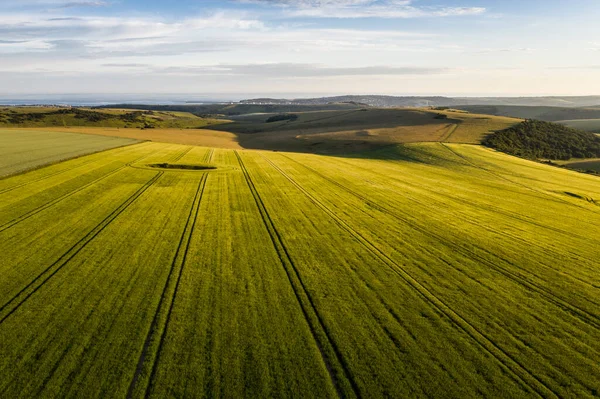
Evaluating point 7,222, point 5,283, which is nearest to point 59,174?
point 7,222

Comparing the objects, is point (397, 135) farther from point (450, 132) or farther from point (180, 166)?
point (180, 166)

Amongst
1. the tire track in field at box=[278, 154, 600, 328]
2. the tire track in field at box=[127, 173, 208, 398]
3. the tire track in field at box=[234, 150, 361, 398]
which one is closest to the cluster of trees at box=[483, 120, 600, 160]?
the tire track in field at box=[278, 154, 600, 328]

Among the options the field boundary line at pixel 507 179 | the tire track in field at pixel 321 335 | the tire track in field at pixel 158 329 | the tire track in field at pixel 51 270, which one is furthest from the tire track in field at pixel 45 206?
the field boundary line at pixel 507 179

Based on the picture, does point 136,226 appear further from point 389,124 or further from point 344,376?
point 389,124

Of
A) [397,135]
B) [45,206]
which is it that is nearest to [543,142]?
[397,135]

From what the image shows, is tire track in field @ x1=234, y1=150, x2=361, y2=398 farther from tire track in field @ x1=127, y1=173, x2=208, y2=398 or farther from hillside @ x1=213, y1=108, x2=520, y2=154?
hillside @ x1=213, y1=108, x2=520, y2=154

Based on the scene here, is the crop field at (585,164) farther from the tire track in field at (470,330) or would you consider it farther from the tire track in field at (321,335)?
the tire track in field at (321,335)
